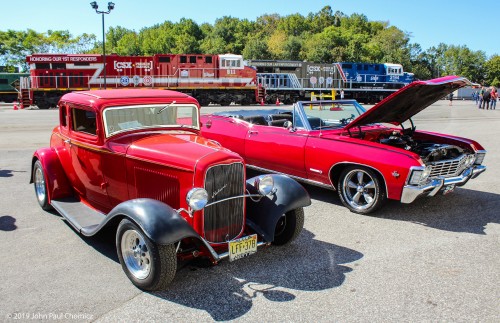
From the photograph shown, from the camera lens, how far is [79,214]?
498 centimetres

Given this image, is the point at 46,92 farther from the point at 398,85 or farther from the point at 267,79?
the point at 398,85

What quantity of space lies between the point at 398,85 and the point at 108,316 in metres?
41.4

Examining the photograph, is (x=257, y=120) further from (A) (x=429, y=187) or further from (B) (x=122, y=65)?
(B) (x=122, y=65)

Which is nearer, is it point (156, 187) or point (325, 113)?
point (156, 187)

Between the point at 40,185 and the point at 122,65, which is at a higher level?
the point at 122,65

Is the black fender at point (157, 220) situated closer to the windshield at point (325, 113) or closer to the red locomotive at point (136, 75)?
the windshield at point (325, 113)

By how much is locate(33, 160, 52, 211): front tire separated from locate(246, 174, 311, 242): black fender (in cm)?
299

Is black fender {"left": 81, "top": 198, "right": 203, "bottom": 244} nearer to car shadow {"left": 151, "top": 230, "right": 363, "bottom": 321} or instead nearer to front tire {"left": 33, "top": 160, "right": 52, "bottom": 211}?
car shadow {"left": 151, "top": 230, "right": 363, "bottom": 321}

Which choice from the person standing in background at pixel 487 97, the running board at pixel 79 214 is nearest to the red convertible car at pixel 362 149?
the running board at pixel 79 214

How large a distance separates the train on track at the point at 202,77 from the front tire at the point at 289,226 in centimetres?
2449

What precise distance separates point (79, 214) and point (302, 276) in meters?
2.76

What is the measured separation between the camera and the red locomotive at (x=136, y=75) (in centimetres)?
2859

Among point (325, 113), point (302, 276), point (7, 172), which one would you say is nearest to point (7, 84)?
point (7, 172)

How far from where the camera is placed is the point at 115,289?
372cm
